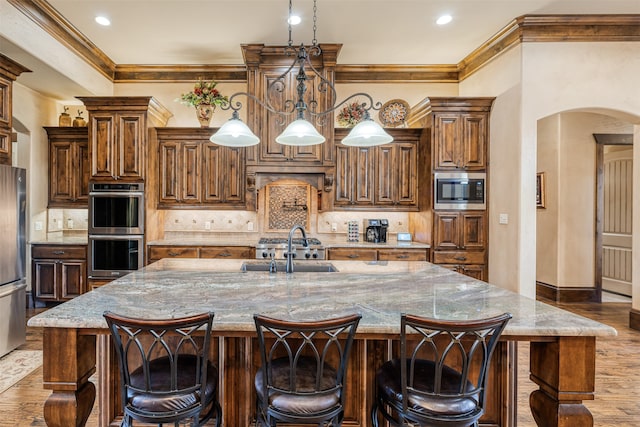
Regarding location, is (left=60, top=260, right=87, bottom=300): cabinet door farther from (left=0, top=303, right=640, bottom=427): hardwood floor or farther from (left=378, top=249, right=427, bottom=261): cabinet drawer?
(left=378, top=249, right=427, bottom=261): cabinet drawer

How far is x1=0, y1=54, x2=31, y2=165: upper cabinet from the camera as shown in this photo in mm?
3455

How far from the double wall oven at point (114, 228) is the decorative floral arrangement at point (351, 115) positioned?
290 cm

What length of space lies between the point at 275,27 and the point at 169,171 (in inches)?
92.7

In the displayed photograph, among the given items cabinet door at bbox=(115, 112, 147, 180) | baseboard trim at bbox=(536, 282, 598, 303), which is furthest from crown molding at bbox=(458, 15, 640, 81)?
cabinet door at bbox=(115, 112, 147, 180)

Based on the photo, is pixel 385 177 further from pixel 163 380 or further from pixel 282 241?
pixel 163 380

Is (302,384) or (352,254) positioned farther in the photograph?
(352,254)

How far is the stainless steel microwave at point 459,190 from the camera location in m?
4.51

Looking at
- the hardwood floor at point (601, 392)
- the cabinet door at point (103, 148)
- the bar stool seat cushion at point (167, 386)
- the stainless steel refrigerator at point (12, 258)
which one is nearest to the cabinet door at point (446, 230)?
the hardwood floor at point (601, 392)

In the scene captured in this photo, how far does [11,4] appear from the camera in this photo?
3398mm

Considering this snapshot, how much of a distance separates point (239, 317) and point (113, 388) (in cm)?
99

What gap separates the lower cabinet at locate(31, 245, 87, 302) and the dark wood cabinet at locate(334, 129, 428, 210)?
141 inches

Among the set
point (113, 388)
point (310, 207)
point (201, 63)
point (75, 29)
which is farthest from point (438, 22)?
point (113, 388)

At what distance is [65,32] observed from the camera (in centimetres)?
410

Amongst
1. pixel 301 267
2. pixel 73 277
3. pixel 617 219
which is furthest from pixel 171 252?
pixel 617 219
